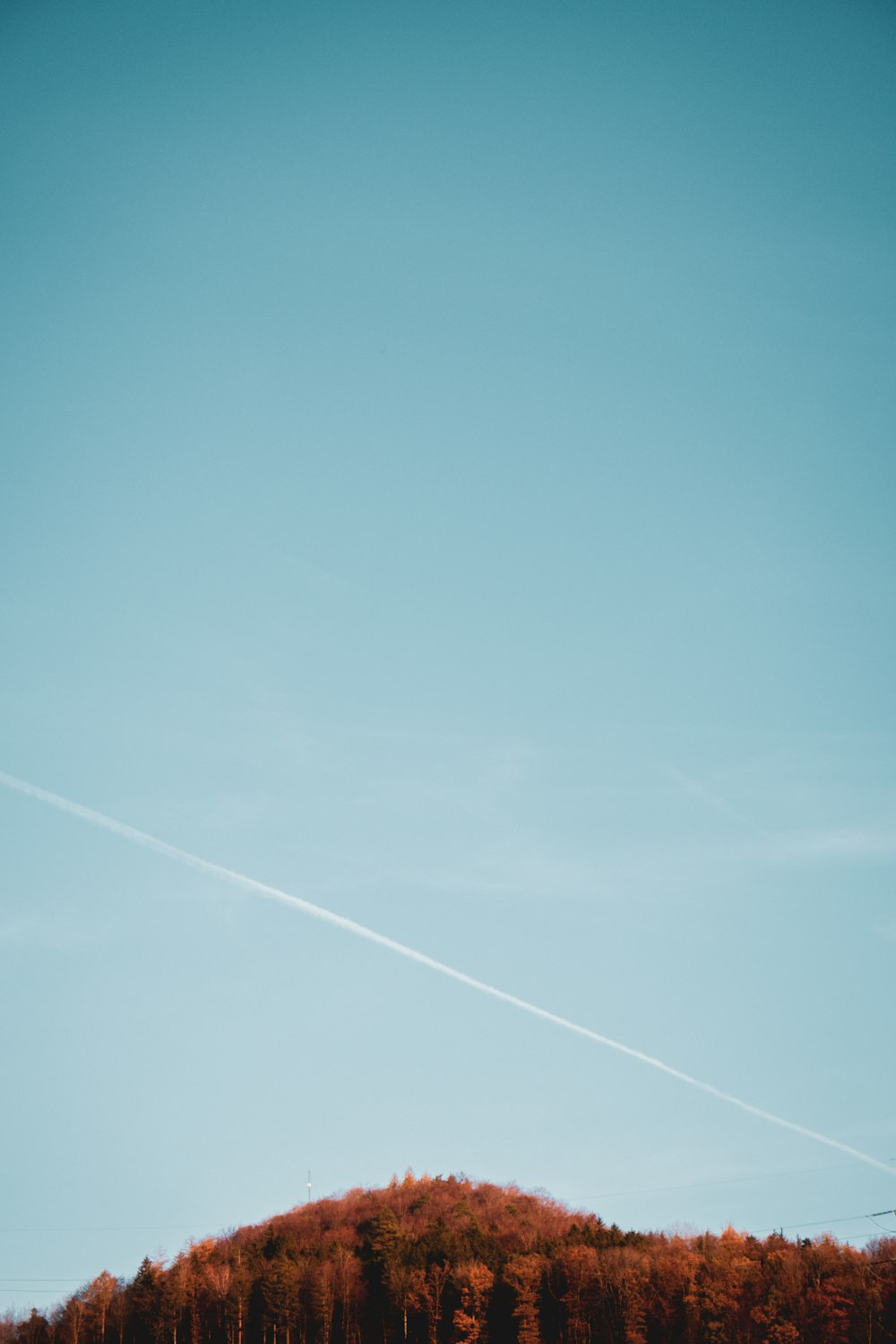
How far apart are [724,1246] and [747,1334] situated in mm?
24877

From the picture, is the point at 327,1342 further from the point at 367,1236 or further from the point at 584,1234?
Result: the point at 584,1234

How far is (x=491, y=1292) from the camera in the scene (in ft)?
525

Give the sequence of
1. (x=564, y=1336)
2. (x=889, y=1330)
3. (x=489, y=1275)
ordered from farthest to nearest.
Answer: (x=489, y=1275)
(x=564, y=1336)
(x=889, y=1330)

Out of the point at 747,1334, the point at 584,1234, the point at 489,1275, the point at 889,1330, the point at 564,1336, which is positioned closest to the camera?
the point at 889,1330

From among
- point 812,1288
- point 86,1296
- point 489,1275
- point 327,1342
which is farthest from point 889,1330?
point 86,1296

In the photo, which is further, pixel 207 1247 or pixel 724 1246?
pixel 207 1247

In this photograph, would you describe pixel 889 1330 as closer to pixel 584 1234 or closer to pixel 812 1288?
pixel 812 1288

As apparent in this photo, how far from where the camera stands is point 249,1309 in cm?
16550

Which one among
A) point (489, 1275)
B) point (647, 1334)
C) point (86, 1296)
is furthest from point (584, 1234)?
point (86, 1296)

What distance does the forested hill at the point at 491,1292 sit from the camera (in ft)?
451

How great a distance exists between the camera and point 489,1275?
6334 inches

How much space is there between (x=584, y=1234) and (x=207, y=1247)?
183 ft

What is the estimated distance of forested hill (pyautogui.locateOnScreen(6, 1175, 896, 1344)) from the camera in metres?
137

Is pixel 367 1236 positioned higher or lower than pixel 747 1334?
higher
